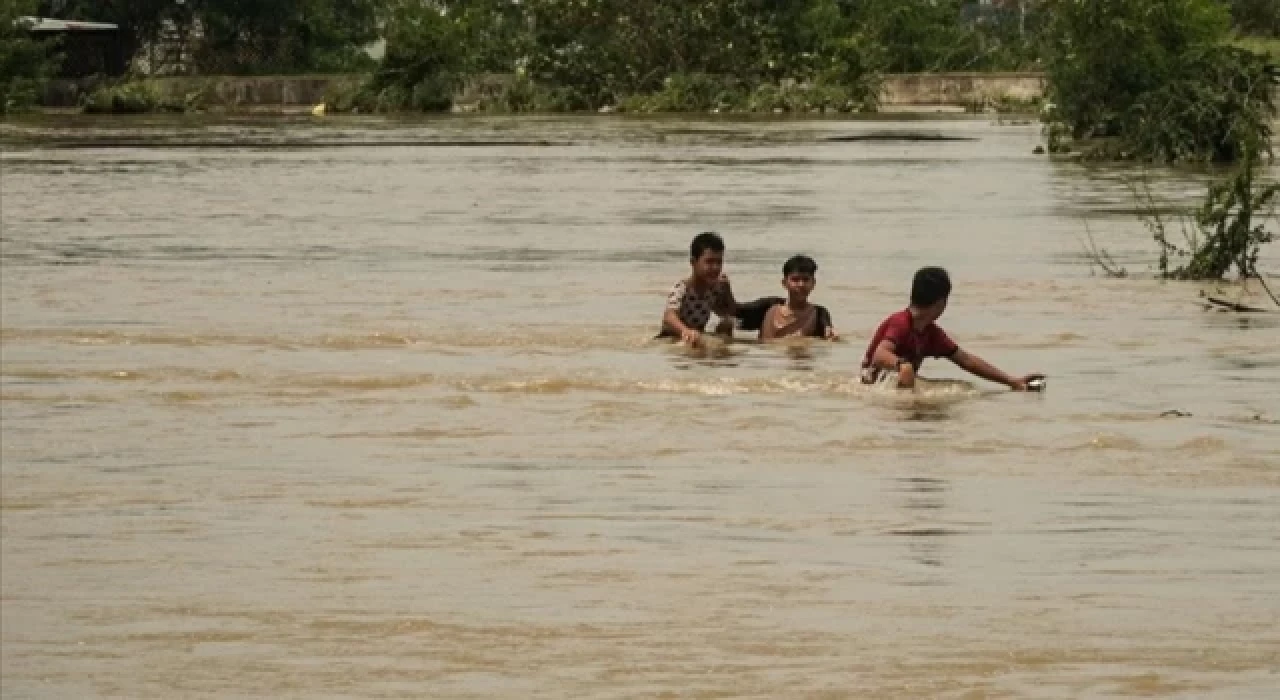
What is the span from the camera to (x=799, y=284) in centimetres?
1853

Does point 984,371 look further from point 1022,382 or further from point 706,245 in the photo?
point 706,245

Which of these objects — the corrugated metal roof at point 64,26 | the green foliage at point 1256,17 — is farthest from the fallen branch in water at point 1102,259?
the green foliage at point 1256,17

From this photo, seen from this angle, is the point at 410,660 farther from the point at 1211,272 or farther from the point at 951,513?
the point at 1211,272

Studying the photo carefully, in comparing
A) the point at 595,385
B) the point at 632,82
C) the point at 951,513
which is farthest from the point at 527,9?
the point at 951,513

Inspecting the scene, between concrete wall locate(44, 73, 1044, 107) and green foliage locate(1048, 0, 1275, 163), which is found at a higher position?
green foliage locate(1048, 0, 1275, 163)

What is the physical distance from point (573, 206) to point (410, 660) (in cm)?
2509

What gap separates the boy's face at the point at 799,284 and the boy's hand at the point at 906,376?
187 cm

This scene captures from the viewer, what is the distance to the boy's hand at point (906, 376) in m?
16.5

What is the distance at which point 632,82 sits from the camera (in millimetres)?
70688

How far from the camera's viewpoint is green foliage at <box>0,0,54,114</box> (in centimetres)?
6662

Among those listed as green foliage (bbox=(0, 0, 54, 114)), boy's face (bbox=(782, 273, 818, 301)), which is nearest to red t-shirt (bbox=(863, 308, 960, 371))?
boy's face (bbox=(782, 273, 818, 301))

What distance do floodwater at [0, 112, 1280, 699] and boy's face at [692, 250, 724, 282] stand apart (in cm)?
46

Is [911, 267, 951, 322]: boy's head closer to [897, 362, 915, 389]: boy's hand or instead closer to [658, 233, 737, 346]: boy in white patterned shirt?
[897, 362, 915, 389]: boy's hand

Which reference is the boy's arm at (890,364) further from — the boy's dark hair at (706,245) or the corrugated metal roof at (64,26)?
the corrugated metal roof at (64,26)
